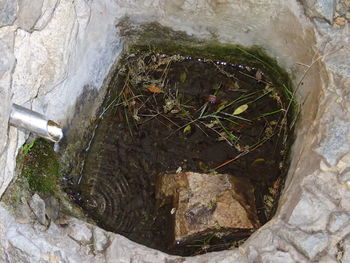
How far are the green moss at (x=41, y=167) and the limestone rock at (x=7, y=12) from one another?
2.51ft

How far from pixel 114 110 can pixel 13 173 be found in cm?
111

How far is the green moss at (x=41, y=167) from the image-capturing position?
2848 millimetres

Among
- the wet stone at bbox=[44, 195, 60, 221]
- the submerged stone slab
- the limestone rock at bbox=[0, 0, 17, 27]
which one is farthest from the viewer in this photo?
the submerged stone slab

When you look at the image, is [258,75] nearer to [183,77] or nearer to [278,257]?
[183,77]

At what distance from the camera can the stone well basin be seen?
2457 mm

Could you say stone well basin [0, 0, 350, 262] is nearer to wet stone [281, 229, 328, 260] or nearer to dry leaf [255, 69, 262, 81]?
wet stone [281, 229, 328, 260]

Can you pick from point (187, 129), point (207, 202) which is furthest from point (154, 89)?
point (207, 202)

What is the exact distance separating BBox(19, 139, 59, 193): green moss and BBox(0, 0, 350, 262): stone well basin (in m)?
0.19

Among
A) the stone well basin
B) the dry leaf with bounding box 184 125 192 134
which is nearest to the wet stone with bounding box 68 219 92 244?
the stone well basin

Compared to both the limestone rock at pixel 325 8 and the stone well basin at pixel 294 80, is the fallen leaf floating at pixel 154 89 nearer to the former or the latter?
the stone well basin at pixel 294 80

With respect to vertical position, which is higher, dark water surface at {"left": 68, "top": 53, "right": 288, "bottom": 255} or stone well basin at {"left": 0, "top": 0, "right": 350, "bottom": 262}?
stone well basin at {"left": 0, "top": 0, "right": 350, "bottom": 262}

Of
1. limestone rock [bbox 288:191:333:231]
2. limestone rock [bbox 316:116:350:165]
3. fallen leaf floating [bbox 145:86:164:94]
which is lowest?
fallen leaf floating [bbox 145:86:164:94]

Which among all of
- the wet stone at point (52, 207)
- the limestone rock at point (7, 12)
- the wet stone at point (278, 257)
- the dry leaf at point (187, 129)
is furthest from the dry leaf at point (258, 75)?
the limestone rock at point (7, 12)

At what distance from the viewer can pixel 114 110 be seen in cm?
363
